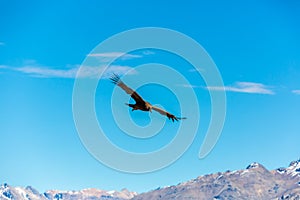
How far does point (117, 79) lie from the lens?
3853cm

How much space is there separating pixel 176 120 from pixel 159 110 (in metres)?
1.42

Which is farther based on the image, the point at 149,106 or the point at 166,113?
the point at 166,113

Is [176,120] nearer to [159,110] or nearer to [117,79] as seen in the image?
[159,110]

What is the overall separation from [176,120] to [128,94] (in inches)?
121

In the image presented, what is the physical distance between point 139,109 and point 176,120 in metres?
2.98

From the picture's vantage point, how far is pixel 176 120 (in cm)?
3962

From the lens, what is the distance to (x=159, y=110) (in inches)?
1596

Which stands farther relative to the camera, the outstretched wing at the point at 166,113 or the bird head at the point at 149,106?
the bird head at the point at 149,106

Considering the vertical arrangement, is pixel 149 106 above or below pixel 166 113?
above

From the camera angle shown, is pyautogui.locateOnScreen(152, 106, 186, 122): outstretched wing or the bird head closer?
pyautogui.locateOnScreen(152, 106, 186, 122): outstretched wing

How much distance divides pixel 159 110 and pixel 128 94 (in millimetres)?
2198

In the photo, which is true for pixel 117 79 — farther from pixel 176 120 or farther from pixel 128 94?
pixel 176 120

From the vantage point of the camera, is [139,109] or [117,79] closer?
[117,79]

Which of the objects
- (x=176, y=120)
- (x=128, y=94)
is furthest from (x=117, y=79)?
(x=176, y=120)
